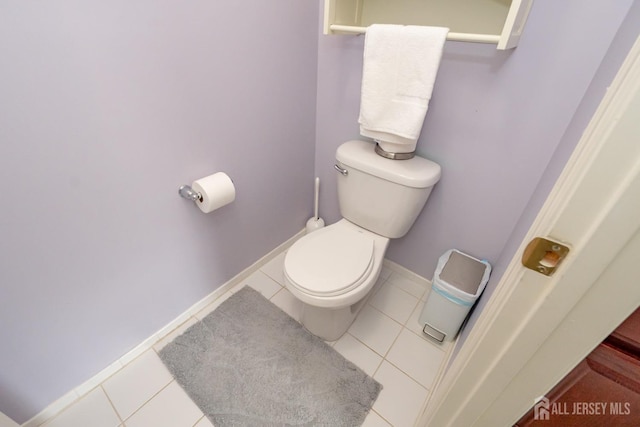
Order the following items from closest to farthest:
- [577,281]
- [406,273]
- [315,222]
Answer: [577,281], [406,273], [315,222]

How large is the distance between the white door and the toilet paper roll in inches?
37.0

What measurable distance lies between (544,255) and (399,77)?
0.81 metres

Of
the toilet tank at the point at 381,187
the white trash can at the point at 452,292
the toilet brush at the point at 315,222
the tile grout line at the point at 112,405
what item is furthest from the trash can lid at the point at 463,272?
the tile grout line at the point at 112,405

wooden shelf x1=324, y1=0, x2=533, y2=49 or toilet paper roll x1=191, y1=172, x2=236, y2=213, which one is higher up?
wooden shelf x1=324, y1=0, x2=533, y2=49

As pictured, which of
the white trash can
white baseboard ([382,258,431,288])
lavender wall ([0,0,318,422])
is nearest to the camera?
lavender wall ([0,0,318,422])

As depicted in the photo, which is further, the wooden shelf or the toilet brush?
the toilet brush

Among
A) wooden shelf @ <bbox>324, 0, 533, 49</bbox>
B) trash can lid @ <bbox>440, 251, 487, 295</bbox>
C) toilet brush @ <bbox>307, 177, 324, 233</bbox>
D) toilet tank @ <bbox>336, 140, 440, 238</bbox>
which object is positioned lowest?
toilet brush @ <bbox>307, 177, 324, 233</bbox>

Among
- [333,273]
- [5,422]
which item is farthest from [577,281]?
[5,422]

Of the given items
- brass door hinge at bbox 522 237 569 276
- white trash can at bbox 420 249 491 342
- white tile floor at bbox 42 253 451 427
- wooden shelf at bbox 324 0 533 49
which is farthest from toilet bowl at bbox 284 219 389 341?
wooden shelf at bbox 324 0 533 49

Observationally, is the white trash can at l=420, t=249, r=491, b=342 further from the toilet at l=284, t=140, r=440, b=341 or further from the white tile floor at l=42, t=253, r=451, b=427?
the toilet at l=284, t=140, r=440, b=341

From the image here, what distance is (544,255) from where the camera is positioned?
13.9 inches

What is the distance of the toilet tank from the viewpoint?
44.4 inches
